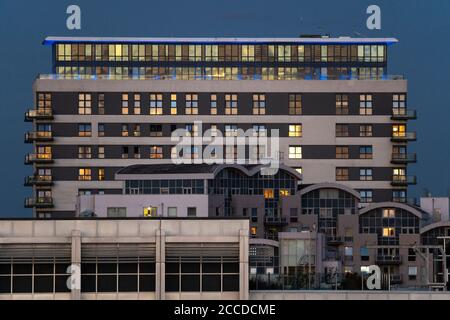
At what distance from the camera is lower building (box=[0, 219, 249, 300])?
92500 millimetres

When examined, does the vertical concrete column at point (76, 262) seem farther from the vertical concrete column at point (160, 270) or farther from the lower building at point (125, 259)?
the vertical concrete column at point (160, 270)

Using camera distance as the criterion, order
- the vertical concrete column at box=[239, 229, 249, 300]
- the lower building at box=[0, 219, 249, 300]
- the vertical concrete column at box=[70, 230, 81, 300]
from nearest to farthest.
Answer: the vertical concrete column at box=[70, 230, 81, 300], the lower building at box=[0, 219, 249, 300], the vertical concrete column at box=[239, 229, 249, 300]

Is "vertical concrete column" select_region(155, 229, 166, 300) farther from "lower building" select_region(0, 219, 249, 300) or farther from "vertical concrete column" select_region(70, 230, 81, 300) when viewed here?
"vertical concrete column" select_region(70, 230, 81, 300)

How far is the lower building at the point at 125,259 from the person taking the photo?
303ft

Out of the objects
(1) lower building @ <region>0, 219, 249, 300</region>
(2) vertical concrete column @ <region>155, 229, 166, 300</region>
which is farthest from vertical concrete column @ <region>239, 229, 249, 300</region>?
(2) vertical concrete column @ <region>155, 229, 166, 300</region>

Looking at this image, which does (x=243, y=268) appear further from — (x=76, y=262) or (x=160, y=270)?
(x=76, y=262)

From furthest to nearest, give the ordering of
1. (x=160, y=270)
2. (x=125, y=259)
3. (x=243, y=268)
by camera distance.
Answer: (x=125, y=259), (x=243, y=268), (x=160, y=270)

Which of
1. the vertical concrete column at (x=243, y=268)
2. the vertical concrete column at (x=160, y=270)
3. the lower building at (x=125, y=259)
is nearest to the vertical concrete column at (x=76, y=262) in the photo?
the lower building at (x=125, y=259)

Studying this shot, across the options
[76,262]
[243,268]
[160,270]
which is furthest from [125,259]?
[243,268]

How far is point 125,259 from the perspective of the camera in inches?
3656

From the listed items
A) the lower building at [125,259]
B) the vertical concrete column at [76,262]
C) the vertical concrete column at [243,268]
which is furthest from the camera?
the vertical concrete column at [243,268]
